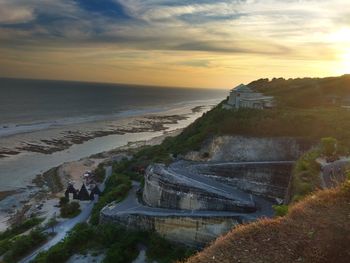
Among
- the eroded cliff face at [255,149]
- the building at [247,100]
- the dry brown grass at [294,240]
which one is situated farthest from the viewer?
the building at [247,100]

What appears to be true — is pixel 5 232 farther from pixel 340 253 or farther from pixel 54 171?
pixel 340 253

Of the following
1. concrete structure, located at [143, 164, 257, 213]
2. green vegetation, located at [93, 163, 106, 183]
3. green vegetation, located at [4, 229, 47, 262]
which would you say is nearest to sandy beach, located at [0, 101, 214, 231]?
green vegetation, located at [93, 163, 106, 183]

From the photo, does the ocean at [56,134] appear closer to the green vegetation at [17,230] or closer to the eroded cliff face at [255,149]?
the green vegetation at [17,230]

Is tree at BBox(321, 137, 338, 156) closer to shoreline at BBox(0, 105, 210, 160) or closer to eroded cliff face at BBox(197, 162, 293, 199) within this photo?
eroded cliff face at BBox(197, 162, 293, 199)

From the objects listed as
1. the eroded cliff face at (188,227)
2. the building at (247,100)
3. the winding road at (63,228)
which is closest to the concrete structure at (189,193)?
the eroded cliff face at (188,227)

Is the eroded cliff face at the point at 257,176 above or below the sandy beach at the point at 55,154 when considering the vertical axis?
above

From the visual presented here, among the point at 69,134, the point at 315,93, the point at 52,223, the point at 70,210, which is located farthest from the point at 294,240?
the point at 69,134

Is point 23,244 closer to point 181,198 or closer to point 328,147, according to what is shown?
point 181,198
